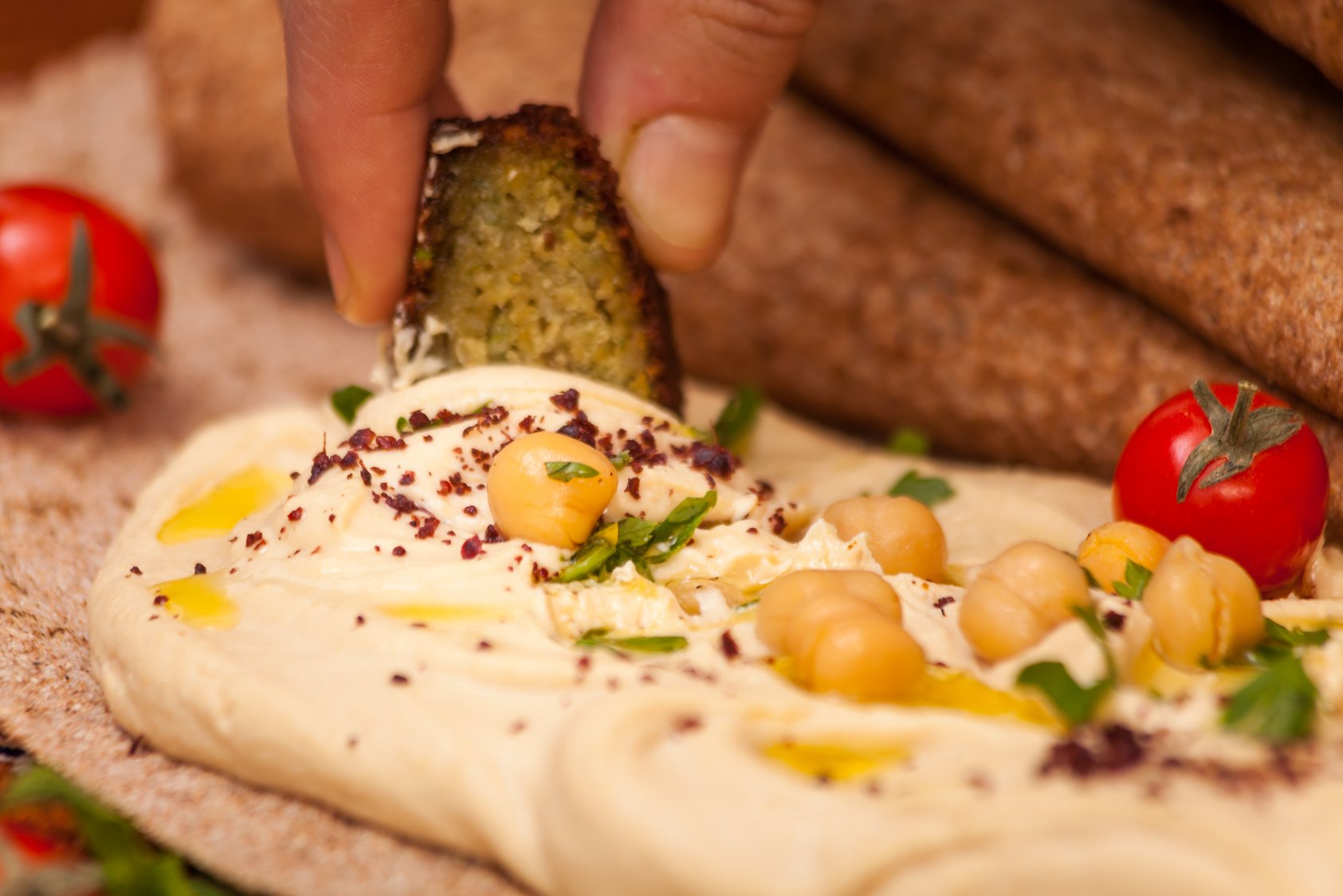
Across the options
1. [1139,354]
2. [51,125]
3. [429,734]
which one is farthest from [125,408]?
[1139,354]

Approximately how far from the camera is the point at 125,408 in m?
3.49

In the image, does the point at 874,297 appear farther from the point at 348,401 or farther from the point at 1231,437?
the point at 348,401

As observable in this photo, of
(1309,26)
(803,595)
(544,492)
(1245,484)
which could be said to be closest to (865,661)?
(803,595)

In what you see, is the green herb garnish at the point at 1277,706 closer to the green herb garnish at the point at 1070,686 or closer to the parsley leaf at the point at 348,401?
the green herb garnish at the point at 1070,686

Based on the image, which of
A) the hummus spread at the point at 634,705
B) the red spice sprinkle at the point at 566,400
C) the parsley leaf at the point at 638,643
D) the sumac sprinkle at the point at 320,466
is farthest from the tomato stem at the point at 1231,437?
the sumac sprinkle at the point at 320,466

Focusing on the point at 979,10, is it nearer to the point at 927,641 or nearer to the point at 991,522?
the point at 991,522

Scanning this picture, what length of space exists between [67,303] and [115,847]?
1.83 m

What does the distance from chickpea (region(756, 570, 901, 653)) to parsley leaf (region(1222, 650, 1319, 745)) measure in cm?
49

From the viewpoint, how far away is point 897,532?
2.26 m

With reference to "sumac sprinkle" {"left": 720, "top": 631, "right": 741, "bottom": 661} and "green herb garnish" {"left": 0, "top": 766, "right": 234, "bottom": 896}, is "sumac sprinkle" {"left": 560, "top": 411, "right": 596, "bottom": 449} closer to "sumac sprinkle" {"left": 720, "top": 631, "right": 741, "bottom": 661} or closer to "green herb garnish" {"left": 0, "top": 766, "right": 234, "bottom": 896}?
"sumac sprinkle" {"left": 720, "top": 631, "right": 741, "bottom": 661}

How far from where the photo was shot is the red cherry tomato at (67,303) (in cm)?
317

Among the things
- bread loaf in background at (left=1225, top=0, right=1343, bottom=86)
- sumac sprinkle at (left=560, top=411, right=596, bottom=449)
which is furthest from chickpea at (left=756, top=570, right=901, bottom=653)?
bread loaf in background at (left=1225, top=0, right=1343, bottom=86)

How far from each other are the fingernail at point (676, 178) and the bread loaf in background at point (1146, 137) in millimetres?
984

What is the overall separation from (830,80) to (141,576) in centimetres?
246
